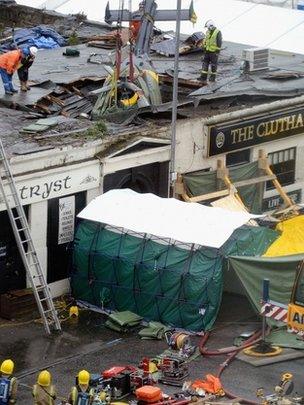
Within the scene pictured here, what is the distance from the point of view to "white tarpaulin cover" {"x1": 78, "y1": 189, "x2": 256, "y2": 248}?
27.4 meters

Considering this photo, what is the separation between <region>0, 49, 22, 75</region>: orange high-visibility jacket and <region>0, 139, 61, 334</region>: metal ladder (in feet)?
19.1

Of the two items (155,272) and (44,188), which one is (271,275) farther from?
(44,188)

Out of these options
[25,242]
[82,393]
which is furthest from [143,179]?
[82,393]

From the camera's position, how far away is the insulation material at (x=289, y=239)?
28.0 meters

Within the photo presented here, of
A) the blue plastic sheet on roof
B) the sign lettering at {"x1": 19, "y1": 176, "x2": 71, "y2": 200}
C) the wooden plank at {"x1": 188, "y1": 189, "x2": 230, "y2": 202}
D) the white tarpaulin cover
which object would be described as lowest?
the wooden plank at {"x1": 188, "y1": 189, "x2": 230, "y2": 202}

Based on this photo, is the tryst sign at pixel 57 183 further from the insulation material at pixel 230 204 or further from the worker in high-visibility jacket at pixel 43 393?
the worker in high-visibility jacket at pixel 43 393

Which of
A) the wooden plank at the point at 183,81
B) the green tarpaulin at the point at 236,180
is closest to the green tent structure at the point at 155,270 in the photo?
the green tarpaulin at the point at 236,180

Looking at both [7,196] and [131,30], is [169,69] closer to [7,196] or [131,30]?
[131,30]

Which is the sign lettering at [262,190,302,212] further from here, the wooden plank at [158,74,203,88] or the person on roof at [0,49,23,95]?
the person on roof at [0,49,23,95]

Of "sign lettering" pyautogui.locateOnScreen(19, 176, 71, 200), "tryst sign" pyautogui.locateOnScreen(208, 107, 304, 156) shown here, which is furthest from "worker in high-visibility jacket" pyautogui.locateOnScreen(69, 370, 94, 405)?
"tryst sign" pyautogui.locateOnScreen(208, 107, 304, 156)

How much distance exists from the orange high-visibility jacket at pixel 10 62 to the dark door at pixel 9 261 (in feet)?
19.0

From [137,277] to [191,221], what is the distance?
1.67 m

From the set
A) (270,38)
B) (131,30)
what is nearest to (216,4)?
(270,38)

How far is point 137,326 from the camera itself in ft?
91.5
